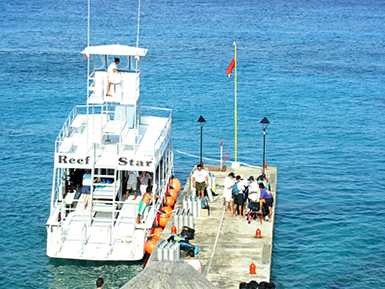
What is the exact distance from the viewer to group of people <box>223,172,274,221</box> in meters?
22.3

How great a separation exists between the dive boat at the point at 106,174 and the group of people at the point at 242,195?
2.77 meters

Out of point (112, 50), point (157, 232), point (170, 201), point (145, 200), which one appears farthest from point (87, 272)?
point (112, 50)

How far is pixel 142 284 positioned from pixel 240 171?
21.7 metres

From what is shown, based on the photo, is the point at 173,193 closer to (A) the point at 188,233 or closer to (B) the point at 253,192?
(B) the point at 253,192

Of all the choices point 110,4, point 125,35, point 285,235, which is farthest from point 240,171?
point 110,4

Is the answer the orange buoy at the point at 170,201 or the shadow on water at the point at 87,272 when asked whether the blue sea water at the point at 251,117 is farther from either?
the orange buoy at the point at 170,201

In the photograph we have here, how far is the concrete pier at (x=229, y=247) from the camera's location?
18.1 meters

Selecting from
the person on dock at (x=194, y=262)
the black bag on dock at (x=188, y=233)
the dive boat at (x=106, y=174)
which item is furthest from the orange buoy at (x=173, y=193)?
the person on dock at (x=194, y=262)

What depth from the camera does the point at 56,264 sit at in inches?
848

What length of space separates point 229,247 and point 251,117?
26231mm

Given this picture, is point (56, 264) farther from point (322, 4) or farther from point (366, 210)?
point (322, 4)

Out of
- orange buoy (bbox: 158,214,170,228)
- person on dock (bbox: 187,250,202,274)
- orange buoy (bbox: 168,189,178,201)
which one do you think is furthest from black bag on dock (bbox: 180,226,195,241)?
orange buoy (bbox: 168,189,178,201)

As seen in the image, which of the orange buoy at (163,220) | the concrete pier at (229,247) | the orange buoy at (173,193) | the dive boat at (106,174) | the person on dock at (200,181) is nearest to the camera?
the concrete pier at (229,247)

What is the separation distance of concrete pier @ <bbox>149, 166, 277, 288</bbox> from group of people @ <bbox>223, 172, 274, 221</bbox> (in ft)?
1.37
